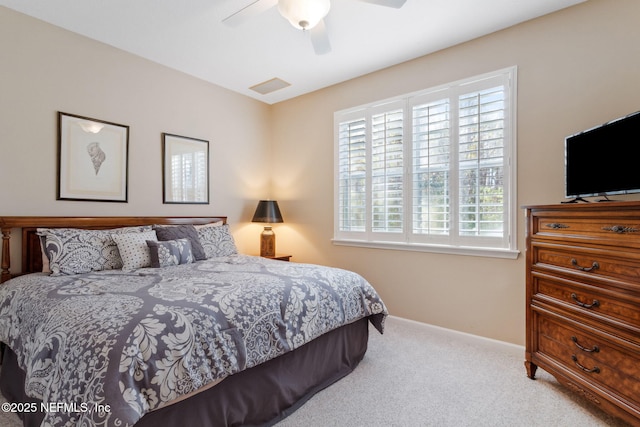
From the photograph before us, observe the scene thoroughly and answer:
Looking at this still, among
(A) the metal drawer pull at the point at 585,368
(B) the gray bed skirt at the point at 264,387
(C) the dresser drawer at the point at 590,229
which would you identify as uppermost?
(C) the dresser drawer at the point at 590,229

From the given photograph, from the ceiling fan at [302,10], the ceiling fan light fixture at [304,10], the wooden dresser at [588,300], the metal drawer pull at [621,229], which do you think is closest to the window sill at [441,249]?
the wooden dresser at [588,300]

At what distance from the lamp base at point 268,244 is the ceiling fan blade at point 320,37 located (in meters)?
2.39

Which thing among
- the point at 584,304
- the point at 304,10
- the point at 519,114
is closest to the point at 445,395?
the point at 584,304

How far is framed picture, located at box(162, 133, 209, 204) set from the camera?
135 inches

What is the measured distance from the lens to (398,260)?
11.0 ft

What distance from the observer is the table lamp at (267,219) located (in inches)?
159

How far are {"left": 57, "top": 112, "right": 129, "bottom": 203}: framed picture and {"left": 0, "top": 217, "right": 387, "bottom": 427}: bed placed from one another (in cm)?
26

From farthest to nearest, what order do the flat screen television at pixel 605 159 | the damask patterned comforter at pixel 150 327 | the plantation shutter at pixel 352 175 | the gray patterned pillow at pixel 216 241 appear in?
the plantation shutter at pixel 352 175 → the gray patterned pillow at pixel 216 241 → the flat screen television at pixel 605 159 → the damask patterned comforter at pixel 150 327

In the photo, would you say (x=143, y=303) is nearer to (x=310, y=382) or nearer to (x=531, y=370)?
(x=310, y=382)

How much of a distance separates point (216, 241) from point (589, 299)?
2.96m

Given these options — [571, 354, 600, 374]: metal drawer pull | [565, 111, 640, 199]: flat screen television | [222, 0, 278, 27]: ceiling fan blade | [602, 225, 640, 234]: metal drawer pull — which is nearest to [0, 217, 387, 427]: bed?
[571, 354, 600, 374]: metal drawer pull

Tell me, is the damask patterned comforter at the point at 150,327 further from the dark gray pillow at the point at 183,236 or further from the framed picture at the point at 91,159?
the framed picture at the point at 91,159

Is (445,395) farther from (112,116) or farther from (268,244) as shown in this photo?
(112,116)

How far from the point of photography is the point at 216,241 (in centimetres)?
325
